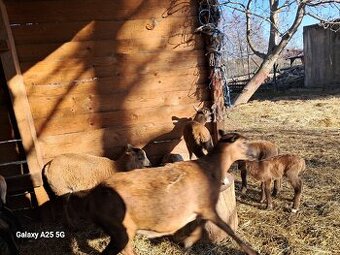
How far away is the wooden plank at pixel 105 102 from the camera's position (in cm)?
497

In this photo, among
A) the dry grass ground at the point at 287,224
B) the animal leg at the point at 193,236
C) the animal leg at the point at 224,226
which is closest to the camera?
the animal leg at the point at 224,226

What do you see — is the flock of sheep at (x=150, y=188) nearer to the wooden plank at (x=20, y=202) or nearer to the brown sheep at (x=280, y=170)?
the brown sheep at (x=280, y=170)

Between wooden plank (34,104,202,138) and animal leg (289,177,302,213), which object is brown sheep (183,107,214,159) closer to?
wooden plank (34,104,202,138)

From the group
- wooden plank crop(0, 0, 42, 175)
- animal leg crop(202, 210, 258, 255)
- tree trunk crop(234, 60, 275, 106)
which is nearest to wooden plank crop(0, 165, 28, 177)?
wooden plank crop(0, 0, 42, 175)

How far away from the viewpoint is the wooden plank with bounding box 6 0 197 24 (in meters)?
4.76

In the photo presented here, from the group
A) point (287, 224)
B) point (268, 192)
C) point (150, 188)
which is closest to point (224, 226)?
point (150, 188)

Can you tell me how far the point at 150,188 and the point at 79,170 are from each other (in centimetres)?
162

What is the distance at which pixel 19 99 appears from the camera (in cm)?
455

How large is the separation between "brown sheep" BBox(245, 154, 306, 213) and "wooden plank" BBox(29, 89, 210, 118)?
4.72 feet

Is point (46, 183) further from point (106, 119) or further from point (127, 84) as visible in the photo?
A: point (127, 84)

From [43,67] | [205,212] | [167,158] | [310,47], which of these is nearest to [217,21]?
[167,158]

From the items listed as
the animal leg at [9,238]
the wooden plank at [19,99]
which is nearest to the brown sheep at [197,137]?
the wooden plank at [19,99]

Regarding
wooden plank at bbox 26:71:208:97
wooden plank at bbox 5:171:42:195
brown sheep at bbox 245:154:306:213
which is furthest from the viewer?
wooden plank at bbox 26:71:208:97

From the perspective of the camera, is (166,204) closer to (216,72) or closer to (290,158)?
(290,158)
